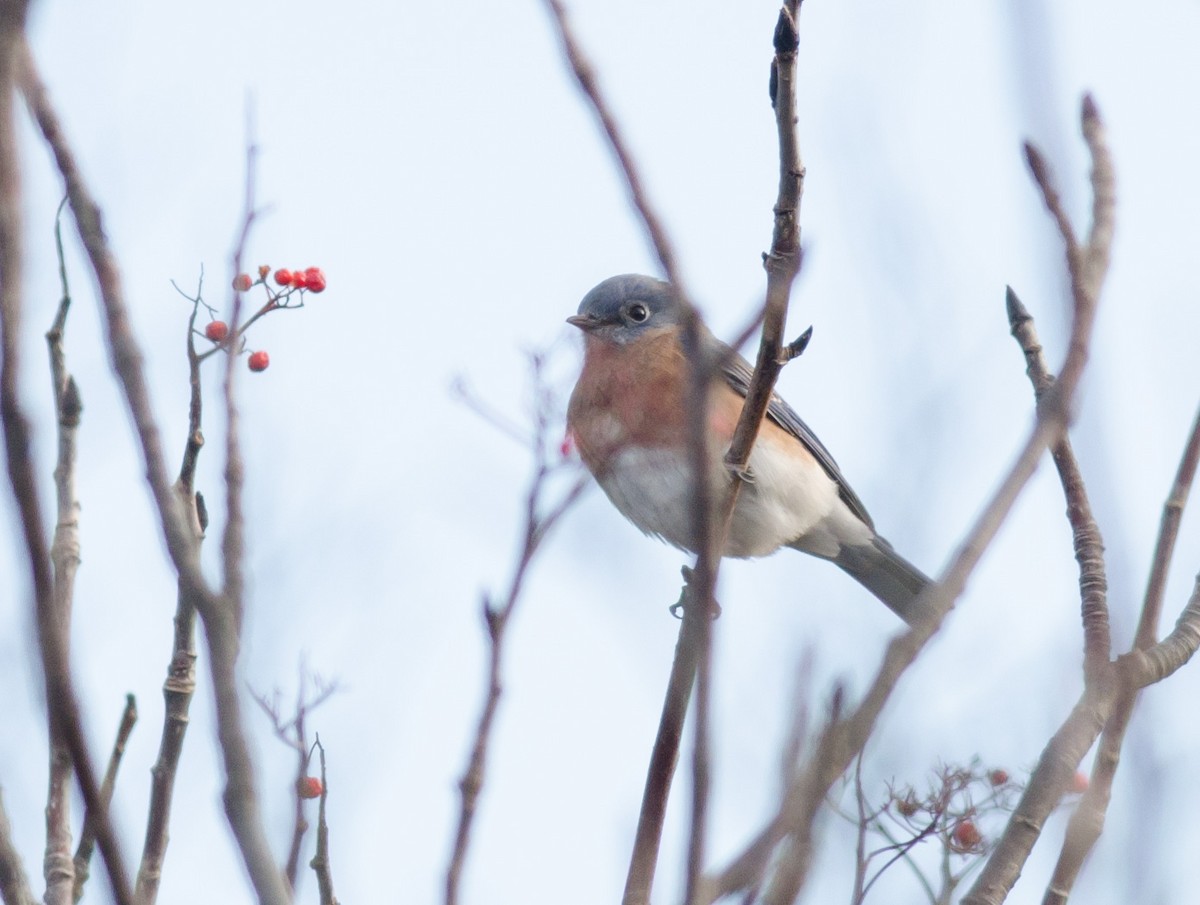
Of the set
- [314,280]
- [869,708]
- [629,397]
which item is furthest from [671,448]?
[869,708]

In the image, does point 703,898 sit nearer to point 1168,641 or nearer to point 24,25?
point 24,25

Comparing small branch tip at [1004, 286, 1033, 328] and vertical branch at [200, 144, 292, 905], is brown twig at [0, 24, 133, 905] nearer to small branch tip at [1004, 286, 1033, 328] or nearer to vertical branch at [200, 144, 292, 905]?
vertical branch at [200, 144, 292, 905]

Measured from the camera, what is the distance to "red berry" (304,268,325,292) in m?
4.34

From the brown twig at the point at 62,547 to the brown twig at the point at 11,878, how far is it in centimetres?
24

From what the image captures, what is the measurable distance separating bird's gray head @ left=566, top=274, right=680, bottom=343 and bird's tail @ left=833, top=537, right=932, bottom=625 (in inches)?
68.1

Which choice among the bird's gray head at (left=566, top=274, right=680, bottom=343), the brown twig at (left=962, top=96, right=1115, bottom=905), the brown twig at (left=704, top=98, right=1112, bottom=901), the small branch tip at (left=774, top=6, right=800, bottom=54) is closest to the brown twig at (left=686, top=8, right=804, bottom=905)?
the small branch tip at (left=774, top=6, right=800, bottom=54)

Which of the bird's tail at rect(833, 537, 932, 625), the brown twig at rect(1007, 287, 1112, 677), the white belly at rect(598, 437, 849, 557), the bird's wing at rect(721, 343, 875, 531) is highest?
the bird's wing at rect(721, 343, 875, 531)

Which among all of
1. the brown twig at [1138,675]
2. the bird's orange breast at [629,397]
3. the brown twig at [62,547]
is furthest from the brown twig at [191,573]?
the bird's orange breast at [629,397]

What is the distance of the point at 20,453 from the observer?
4.49ft

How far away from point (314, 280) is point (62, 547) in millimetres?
1609

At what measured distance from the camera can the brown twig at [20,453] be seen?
1367 millimetres

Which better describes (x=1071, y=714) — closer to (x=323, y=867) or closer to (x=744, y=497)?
(x=323, y=867)

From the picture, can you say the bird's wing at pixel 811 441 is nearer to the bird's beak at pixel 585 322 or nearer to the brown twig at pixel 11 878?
the bird's beak at pixel 585 322

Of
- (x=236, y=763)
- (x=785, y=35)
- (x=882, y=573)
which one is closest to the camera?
(x=236, y=763)
